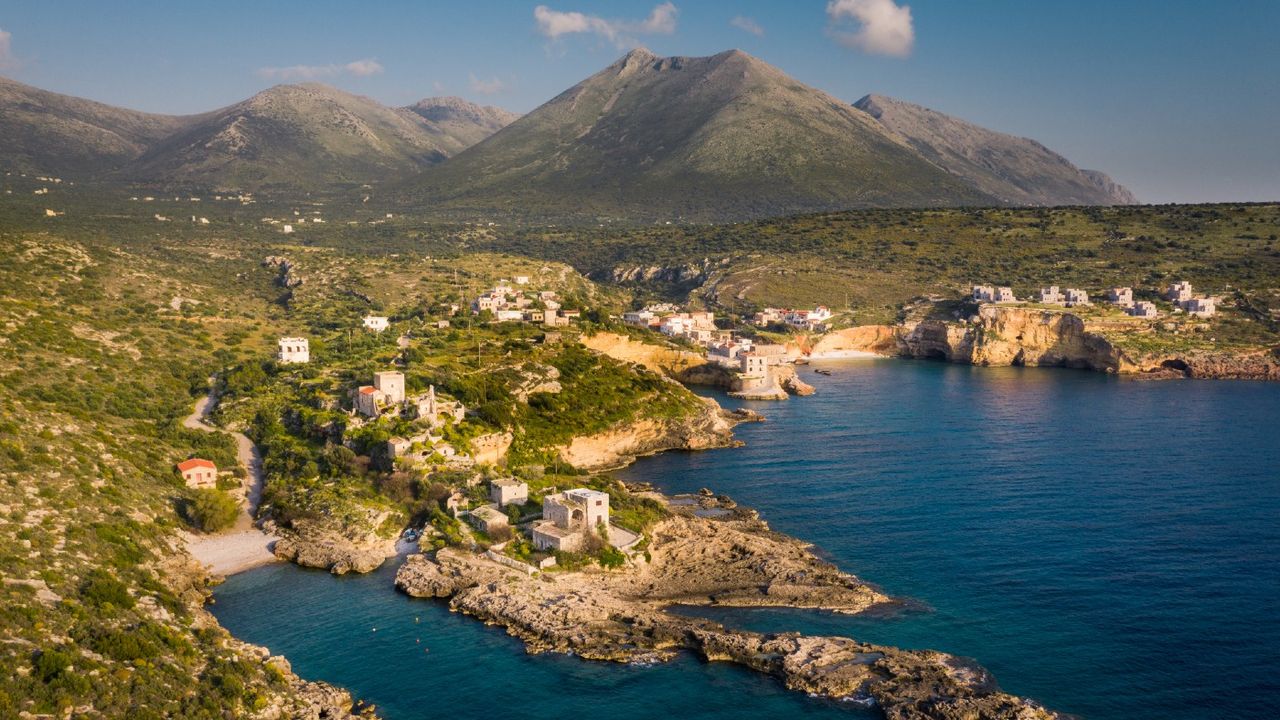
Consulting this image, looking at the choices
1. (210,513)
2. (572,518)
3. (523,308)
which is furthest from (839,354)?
(210,513)

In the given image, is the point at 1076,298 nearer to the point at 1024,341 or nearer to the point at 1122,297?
the point at 1122,297

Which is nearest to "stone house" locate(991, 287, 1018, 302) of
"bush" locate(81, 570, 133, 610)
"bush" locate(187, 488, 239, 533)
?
"bush" locate(187, 488, 239, 533)

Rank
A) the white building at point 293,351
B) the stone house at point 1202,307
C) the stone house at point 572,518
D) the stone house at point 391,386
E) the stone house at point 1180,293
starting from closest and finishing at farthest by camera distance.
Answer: the stone house at point 572,518 < the stone house at point 391,386 < the white building at point 293,351 < the stone house at point 1202,307 < the stone house at point 1180,293

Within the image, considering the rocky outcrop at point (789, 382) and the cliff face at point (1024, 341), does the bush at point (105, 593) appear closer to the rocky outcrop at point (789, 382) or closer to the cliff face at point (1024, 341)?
the rocky outcrop at point (789, 382)

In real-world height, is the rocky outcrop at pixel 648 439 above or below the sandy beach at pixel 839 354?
below

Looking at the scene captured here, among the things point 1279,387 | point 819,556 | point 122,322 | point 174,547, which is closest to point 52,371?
point 122,322

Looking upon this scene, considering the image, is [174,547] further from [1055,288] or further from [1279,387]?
[1055,288]

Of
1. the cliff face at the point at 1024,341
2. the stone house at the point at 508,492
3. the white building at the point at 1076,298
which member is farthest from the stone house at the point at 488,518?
the white building at the point at 1076,298
